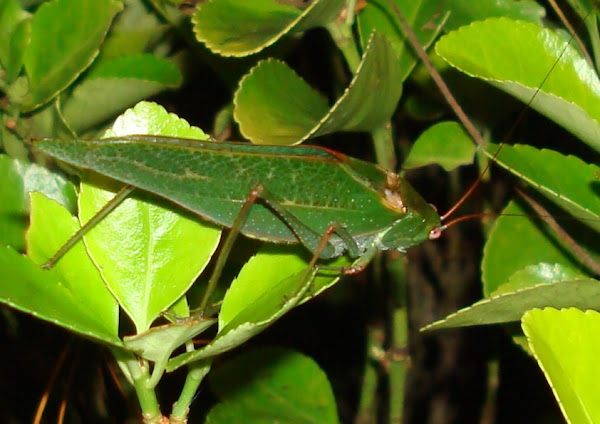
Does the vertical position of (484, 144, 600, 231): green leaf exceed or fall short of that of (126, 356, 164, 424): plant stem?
it exceeds it

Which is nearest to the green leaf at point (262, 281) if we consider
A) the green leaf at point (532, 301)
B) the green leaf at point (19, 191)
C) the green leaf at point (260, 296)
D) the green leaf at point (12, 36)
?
the green leaf at point (260, 296)

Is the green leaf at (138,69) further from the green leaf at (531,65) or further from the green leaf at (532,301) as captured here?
the green leaf at (532,301)

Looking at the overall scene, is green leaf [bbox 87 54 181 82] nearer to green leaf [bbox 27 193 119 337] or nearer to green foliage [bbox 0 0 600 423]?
green foliage [bbox 0 0 600 423]

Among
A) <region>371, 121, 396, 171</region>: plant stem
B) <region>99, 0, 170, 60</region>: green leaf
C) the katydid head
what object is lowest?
the katydid head

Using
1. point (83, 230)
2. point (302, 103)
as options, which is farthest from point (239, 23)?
point (83, 230)

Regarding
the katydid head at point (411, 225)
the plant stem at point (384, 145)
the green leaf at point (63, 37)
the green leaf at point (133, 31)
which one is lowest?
the katydid head at point (411, 225)

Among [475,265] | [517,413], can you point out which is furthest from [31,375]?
[475,265]

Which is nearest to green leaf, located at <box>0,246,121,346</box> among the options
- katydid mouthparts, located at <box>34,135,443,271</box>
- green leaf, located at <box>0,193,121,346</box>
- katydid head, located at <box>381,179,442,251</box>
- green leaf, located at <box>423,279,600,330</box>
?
green leaf, located at <box>0,193,121,346</box>
